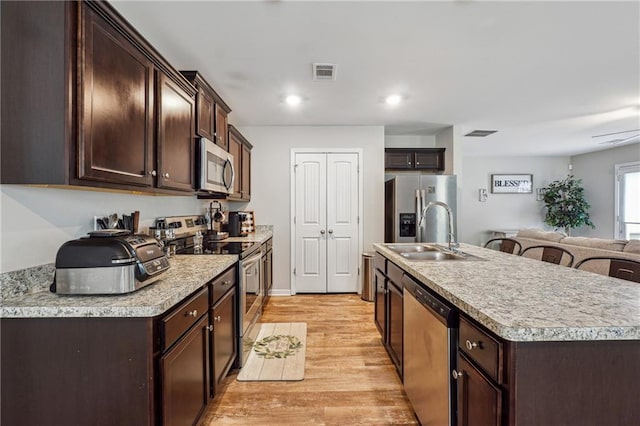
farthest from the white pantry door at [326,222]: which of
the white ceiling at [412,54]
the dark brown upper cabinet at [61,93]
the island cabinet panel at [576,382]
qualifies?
the island cabinet panel at [576,382]

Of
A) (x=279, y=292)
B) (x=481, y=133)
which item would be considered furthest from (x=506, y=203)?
(x=279, y=292)

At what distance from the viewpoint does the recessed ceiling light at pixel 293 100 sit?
3271mm

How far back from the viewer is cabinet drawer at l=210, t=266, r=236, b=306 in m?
1.85

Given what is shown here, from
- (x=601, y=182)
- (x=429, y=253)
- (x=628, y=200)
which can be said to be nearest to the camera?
(x=429, y=253)

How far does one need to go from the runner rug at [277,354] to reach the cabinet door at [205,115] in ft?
6.24

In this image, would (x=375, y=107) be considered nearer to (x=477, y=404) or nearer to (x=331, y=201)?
(x=331, y=201)

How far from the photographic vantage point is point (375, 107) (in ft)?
11.8

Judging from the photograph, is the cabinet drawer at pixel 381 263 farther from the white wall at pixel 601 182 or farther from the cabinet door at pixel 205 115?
the white wall at pixel 601 182

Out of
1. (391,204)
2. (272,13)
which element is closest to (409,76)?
(272,13)

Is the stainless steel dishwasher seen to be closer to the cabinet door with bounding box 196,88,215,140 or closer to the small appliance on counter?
the small appliance on counter

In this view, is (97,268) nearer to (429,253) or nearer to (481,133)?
(429,253)

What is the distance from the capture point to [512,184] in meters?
7.09

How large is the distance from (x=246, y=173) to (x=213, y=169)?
150 centimetres

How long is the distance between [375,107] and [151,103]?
2.52m
